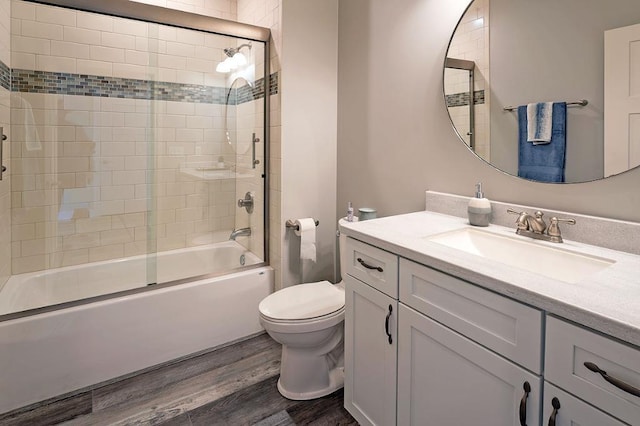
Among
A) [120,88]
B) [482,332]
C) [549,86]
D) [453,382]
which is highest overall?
[120,88]

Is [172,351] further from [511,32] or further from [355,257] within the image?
[511,32]

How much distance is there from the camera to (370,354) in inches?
56.3

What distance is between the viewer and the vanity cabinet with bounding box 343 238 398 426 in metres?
1.31

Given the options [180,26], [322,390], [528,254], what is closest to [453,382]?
[528,254]

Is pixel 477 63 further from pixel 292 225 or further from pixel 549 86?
pixel 292 225

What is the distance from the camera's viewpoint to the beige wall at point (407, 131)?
1354mm

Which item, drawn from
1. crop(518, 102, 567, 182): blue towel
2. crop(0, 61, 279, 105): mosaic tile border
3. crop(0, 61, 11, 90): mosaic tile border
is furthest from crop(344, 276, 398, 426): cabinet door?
crop(0, 61, 11, 90): mosaic tile border

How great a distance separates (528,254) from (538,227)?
12 centimetres

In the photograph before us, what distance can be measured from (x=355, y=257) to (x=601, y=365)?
87 cm

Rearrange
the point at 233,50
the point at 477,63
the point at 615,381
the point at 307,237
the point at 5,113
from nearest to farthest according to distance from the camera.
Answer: the point at 615,381 < the point at 477,63 < the point at 5,113 < the point at 307,237 < the point at 233,50

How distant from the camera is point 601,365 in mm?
736

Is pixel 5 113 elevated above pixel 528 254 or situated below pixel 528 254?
above

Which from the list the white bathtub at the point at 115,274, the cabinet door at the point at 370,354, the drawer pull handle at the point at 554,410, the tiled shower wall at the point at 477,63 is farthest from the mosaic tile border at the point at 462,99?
the white bathtub at the point at 115,274

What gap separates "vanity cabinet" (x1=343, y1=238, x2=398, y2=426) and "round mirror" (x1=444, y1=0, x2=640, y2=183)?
0.70 meters
